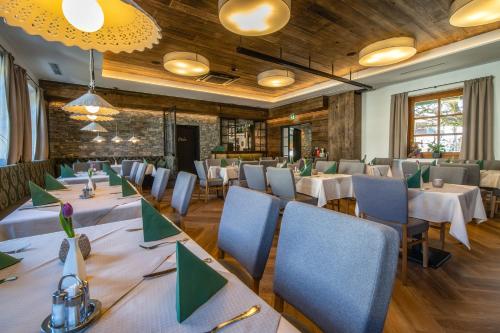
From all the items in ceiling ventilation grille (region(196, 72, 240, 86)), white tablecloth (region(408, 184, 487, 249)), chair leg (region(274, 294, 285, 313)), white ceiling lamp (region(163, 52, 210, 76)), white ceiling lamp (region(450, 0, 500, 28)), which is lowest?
chair leg (region(274, 294, 285, 313))

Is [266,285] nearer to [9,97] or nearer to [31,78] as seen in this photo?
[9,97]

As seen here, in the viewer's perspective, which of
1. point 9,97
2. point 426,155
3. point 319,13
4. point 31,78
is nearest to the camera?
point 319,13

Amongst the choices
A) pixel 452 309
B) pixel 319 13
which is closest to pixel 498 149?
pixel 319 13

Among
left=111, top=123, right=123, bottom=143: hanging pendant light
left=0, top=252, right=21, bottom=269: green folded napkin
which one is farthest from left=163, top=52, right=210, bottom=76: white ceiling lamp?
left=0, top=252, right=21, bottom=269: green folded napkin

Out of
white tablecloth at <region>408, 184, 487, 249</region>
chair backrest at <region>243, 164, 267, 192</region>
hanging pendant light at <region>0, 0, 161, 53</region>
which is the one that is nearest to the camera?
hanging pendant light at <region>0, 0, 161, 53</region>

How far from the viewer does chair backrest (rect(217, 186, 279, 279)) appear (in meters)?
1.12

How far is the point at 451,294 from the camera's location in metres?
1.94

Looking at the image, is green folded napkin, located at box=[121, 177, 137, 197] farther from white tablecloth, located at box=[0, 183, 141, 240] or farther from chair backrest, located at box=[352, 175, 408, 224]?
chair backrest, located at box=[352, 175, 408, 224]

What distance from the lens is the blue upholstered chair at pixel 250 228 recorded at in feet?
3.68

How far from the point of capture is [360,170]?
4.31 metres

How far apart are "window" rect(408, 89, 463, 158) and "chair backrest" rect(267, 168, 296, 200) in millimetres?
5317

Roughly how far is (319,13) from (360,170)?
266cm

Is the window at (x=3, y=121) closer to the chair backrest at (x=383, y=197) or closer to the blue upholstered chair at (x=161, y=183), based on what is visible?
the blue upholstered chair at (x=161, y=183)

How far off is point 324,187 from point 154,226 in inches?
102
